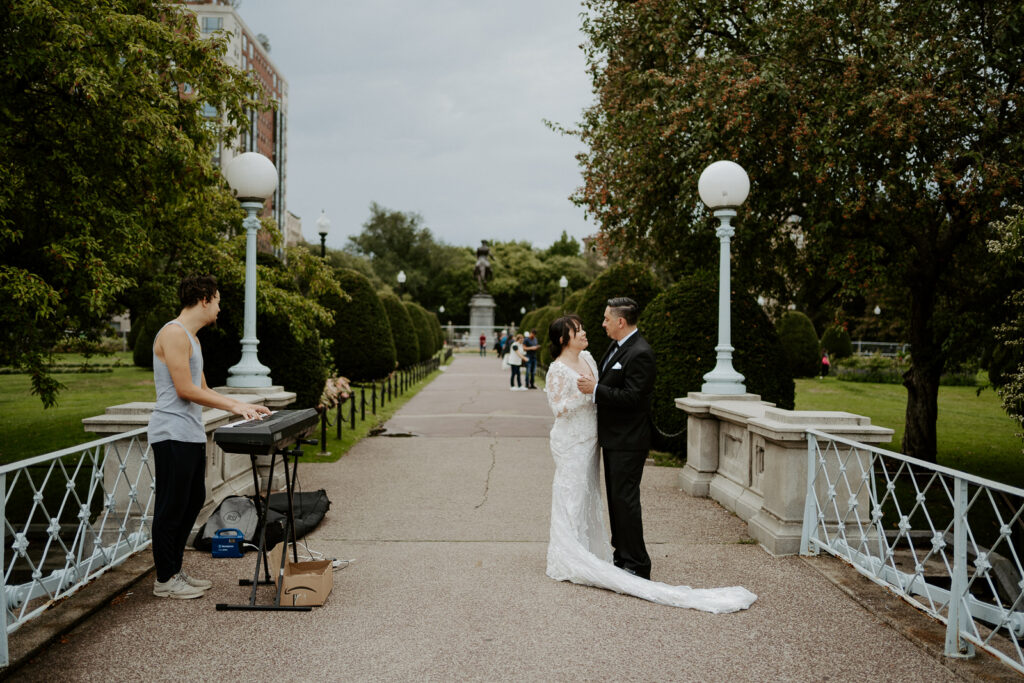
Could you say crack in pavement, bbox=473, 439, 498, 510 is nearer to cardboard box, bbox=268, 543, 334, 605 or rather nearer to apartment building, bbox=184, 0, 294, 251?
cardboard box, bbox=268, 543, 334, 605

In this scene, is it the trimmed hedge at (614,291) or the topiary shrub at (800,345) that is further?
the topiary shrub at (800,345)

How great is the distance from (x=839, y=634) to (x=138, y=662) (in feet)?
12.3

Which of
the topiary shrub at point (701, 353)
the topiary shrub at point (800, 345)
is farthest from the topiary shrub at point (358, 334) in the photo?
the topiary shrub at point (800, 345)

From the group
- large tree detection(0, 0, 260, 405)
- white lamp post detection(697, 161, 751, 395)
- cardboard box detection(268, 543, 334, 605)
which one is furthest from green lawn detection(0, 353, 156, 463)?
white lamp post detection(697, 161, 751, 395)

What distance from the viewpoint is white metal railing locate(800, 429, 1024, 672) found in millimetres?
3943

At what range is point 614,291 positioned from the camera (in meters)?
16.9

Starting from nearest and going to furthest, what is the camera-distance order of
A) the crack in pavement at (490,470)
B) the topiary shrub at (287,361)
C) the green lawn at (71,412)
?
the crack in pavement at (490,470)
the topiary shrub at (287,361)
the green lawn at (71,412)

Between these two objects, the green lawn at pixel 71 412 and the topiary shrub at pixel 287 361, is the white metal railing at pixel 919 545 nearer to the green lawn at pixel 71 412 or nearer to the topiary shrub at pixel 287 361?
the green lawn at pixel 71 412

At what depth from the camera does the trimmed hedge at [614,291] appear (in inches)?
659

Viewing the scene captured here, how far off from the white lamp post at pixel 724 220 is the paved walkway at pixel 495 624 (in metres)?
1.84

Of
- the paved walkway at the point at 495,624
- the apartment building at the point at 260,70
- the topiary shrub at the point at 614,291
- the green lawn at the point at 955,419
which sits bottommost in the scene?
the green lawn at the point at 955,419

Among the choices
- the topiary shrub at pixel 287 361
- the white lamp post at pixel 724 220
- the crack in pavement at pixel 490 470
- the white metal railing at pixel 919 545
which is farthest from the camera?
the topiary shrub at pixel 287 361

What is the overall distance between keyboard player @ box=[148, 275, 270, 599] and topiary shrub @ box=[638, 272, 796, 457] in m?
6.67

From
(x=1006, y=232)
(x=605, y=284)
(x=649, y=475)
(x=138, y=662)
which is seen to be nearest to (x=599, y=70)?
(x=605, y=284)
